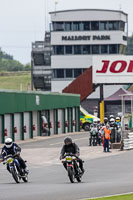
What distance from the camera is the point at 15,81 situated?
170875 mm

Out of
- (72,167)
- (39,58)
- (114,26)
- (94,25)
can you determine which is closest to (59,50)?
(94,25)

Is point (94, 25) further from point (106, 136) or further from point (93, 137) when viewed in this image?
point (106, 136)

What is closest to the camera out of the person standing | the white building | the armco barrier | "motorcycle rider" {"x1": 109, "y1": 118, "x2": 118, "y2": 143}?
the person standing

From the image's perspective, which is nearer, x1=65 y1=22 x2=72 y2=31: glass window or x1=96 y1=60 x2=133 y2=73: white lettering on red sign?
x1=96 y1=60 x2=133 y2=73: white lettering on red sign

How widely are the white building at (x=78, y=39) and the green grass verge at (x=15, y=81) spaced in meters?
64.8

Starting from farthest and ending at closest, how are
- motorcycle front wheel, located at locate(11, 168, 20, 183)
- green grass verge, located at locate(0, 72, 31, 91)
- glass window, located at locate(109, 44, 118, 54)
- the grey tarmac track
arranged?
green grass verge, located at locate(0, 72, 31, 91) < glass window, located at locate(109, 44, 118, 54) < motorcycle front wheel, located at locate(11, 168, 20, 183) < the grey tarmac track

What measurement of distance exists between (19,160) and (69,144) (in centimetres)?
163

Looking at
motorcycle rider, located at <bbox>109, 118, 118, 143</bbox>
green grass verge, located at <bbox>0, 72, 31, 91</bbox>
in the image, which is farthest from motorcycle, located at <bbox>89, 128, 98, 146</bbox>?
green grass verge, located at <bbox>0, 72, 31, 91</bbox>

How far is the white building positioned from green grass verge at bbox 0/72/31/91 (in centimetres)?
6483

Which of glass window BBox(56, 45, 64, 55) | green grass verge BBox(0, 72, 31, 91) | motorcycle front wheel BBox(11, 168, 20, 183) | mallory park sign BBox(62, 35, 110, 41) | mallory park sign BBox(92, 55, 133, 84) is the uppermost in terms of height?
mallory park sign BBox(62, 35, 110, 41)

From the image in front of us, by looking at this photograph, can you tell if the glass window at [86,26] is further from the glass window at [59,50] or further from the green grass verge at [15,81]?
the green grass verge at [15,81]

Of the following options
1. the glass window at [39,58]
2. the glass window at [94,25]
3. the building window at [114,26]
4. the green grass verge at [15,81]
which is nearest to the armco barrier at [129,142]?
the glass window at [94,25]

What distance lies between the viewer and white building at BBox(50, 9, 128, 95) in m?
96.6

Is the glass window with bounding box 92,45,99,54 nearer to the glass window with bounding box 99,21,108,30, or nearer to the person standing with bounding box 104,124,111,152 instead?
the glass window with bounding box 99,21,108,30
